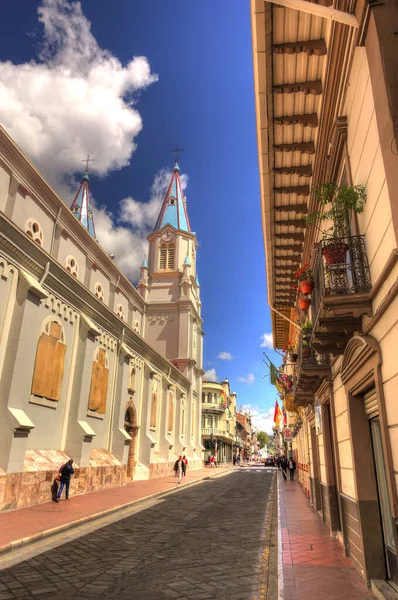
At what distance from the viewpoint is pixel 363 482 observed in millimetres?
6254

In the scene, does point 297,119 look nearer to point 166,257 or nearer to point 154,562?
point 154,562

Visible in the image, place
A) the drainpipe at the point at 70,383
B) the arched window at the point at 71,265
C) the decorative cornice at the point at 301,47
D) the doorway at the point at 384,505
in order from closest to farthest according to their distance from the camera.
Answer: the doorway at the point at 384,505 → the decorative cornice at the point at 301,47 → the drainpipe at the point at 70,383 → the arched window at the point at 71,265

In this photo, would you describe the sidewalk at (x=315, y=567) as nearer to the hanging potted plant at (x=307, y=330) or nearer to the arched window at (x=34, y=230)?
the hanging potted plant at (x=307, y=330)

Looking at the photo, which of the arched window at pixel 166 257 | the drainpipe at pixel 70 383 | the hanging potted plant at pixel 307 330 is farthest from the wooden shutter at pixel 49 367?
the arched window at pixel 166 257

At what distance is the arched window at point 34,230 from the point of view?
59.4 feet

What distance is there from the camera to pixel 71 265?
2236cm

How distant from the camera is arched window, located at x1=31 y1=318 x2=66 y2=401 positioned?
50.1ft

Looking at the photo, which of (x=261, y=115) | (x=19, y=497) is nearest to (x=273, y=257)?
(x=261, y=115)

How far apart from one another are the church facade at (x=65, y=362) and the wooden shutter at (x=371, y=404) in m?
10.4

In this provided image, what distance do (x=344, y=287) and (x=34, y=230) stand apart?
54.1 feet

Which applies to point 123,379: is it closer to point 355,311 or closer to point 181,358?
point 181,358

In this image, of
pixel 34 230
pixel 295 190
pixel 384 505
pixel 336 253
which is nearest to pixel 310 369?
pixel 384 505

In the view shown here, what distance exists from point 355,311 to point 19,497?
11.8m

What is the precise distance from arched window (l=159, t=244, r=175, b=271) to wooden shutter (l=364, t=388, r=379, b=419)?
1459 inches
